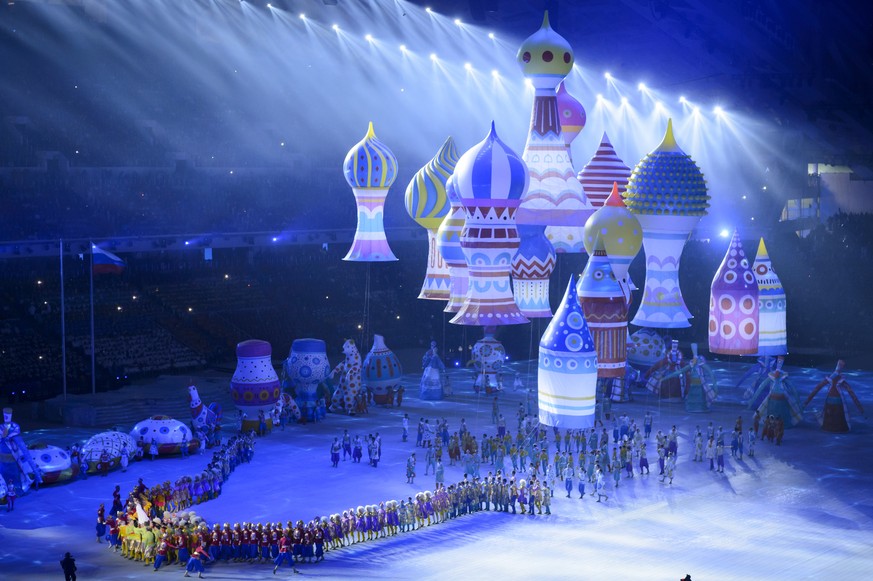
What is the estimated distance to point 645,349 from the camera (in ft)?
135

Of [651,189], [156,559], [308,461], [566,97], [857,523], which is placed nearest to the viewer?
[156,559]

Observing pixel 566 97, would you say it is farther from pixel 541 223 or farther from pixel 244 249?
pixel 244 249

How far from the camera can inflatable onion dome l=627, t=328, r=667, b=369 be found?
4094 cm

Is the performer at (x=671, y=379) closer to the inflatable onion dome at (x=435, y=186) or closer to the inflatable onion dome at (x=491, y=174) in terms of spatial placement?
the inflatable onion dome at (x=435, y=186)

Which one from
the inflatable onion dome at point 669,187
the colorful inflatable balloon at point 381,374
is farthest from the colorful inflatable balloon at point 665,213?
the colorful inflatable balloon at point 381,374

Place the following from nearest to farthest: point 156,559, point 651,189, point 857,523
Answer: point 156,559
point 857,523
point 651,189

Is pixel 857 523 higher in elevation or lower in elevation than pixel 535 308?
lower

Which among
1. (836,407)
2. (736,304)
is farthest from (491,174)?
(836,407)

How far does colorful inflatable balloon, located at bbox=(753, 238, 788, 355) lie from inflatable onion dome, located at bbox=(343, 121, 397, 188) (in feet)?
33.5

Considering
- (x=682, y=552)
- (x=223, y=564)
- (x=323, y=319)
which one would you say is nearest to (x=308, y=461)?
(x=223, y=564)

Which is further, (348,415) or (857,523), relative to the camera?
(348,415)

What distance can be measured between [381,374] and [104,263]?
9.08 m

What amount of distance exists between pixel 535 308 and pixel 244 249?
14354mm

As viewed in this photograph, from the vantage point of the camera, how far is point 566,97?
40.2m
